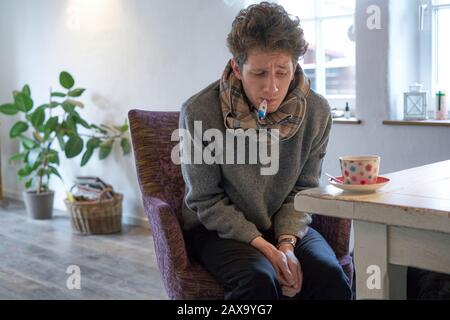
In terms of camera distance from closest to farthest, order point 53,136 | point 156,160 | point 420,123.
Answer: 1. point 156,160
2. point 420,123
3. point 53,136

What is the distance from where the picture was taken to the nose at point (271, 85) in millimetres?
1526

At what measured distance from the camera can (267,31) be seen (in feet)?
4.96

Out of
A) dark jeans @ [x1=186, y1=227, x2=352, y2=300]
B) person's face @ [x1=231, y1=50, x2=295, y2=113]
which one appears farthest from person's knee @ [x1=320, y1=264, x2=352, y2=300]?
person's face @ [x1=231, y1=50, x2=295, y2=113]

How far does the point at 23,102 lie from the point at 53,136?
335 mm

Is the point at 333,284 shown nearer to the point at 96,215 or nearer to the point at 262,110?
the point at 262,110

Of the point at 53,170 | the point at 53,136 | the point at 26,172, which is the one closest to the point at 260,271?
the point at 53,170

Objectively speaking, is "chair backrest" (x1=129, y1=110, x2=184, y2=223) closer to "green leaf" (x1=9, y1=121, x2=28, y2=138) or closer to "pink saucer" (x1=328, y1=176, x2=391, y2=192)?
"pink saucer" (x1=328, y1=176, x2=391, y2=192)

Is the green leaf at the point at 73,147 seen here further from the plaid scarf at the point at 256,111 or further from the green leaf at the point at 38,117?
the plaid scarf at the point at 256,111

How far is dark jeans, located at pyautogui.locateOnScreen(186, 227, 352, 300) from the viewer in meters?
1.40

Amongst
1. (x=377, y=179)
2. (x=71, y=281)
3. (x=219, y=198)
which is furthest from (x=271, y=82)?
(x=71, y=281)

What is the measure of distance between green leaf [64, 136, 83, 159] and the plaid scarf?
2355 mm

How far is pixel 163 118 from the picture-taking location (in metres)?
1.90

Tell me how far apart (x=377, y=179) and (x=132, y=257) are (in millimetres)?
2167

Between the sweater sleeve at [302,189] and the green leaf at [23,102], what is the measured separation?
2.88m
